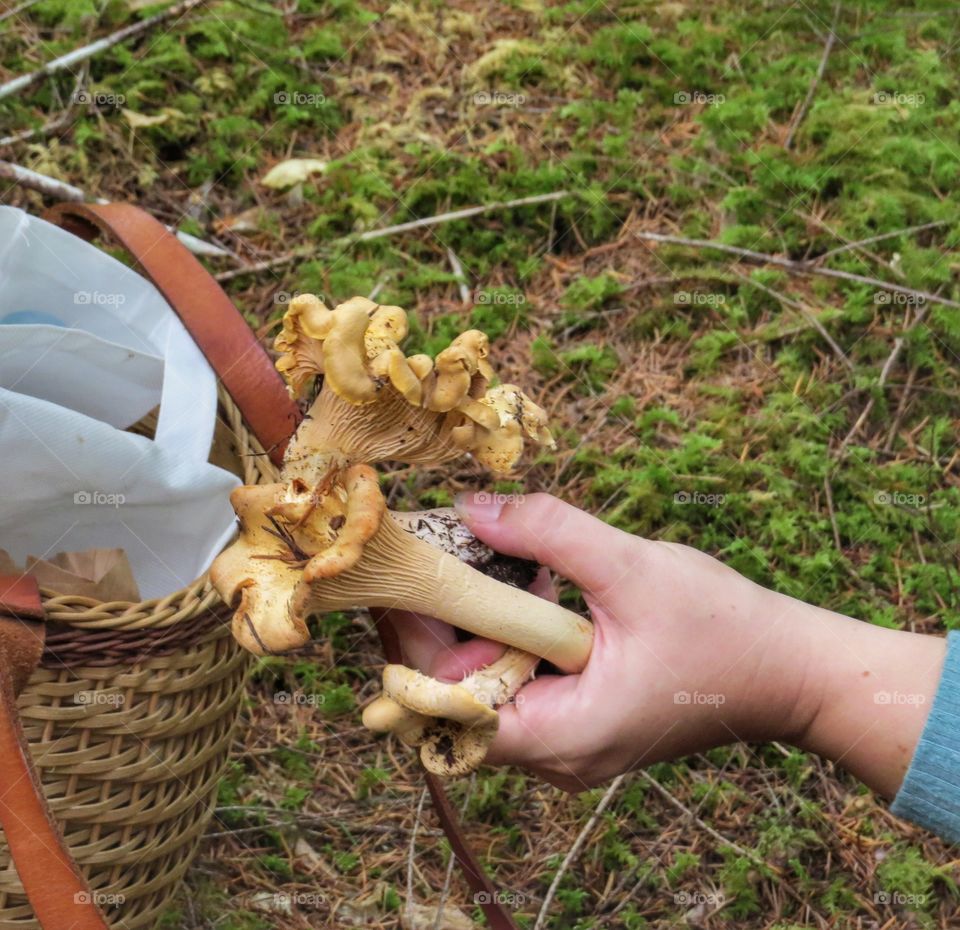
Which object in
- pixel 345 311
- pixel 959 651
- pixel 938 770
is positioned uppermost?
pixel 345 311

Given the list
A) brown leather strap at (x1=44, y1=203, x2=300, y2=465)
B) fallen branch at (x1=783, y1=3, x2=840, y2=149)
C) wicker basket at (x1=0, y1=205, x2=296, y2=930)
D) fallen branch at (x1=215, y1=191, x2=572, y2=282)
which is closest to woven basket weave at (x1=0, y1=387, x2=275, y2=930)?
wicker basket at (x1=0, y1=205, x2=296, y2=930)

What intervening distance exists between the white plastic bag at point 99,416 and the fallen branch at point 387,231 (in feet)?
3.27

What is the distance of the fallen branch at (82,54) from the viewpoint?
3.63 meters

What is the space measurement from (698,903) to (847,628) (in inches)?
38.3

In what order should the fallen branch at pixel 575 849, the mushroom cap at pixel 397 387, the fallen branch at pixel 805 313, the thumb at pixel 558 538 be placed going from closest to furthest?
1. the mushroom cap at pixel 397 387
2. the thumb at pixel 558 538
3. the fallen branch at pixel 575 849
4. the fallen branch at pixel 805 313

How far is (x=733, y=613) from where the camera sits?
192 centimetres

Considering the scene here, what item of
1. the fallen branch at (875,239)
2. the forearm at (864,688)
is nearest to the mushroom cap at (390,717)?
the forearm at (864,688)

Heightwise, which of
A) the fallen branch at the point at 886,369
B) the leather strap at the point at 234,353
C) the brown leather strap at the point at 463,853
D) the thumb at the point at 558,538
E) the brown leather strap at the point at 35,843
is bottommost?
the brown leather strap at the point at 463,853

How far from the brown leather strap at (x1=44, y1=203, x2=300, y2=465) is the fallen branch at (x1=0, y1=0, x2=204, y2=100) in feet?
6.31

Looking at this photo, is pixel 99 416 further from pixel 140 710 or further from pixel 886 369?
pixel 886 369

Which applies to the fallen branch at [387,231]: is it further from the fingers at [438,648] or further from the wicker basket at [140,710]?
the fingers at [438,648]

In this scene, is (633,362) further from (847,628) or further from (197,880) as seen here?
(197,880)

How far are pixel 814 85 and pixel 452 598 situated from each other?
2810 millimetres

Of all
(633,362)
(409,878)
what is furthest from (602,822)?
(633,362)
